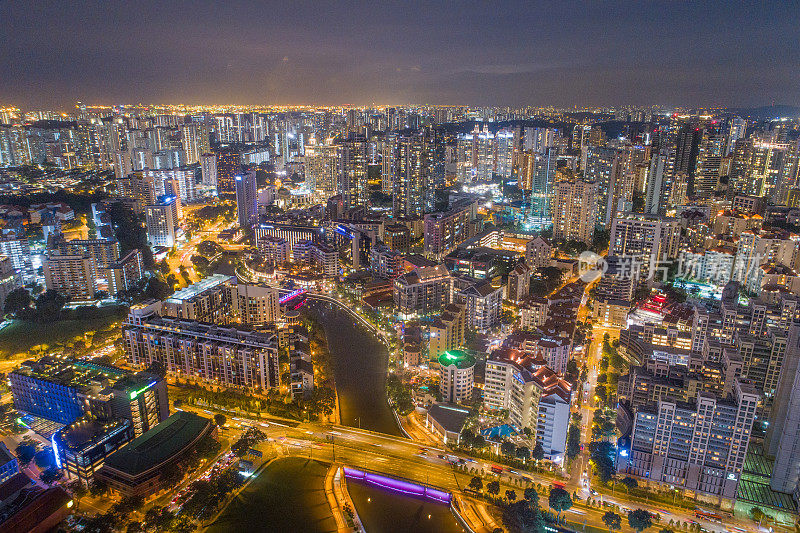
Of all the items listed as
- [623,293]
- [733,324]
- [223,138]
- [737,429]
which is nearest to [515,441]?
[737,429]

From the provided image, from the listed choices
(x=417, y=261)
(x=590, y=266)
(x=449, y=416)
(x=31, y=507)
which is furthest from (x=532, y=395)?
(x=590, y=266)

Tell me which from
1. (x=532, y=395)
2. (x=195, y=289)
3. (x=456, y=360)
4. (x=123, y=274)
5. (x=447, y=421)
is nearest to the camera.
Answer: (x=532, y=395)

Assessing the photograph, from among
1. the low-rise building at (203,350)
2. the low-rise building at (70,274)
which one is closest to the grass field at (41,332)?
the low-rise building at (70,274)

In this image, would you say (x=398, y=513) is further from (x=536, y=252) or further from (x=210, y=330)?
(x=536, y=252)

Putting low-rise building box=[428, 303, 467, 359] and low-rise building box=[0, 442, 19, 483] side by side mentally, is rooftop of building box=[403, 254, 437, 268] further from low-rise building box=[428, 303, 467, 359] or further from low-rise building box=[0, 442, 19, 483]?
low-rise building box=[0, 442, 19, 483]

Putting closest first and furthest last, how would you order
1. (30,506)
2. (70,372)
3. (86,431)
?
(30,506), (86,431), (70,372)

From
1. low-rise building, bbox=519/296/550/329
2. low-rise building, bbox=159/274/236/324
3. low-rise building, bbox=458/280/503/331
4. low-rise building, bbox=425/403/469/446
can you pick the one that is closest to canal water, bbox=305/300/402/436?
low-rise building, bbox=425/403/469/446
